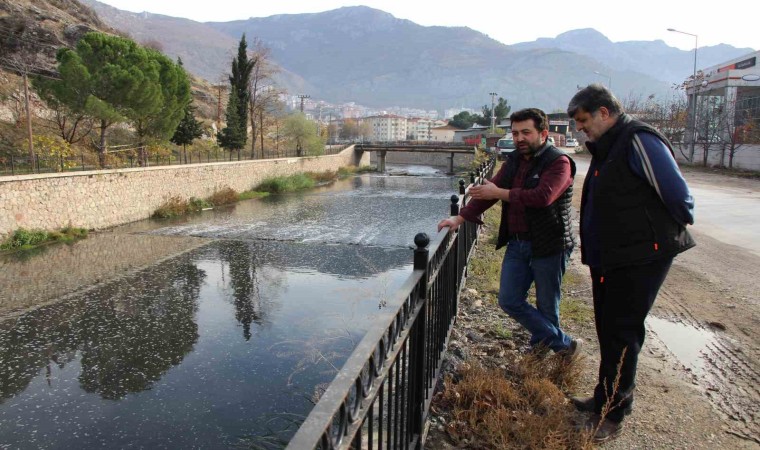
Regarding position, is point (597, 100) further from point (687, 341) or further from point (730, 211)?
point (730, 211)

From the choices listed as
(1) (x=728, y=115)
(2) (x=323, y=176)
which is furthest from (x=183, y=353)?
(1) (x=728, y=115)

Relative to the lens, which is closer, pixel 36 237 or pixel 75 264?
pixel 75 264

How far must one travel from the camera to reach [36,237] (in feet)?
51.6

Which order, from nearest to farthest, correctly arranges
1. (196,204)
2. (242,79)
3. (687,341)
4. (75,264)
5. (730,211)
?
(687,341) < (75,264) < (730,211) < (196,204) < (242,79)

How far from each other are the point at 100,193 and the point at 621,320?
19.7 m

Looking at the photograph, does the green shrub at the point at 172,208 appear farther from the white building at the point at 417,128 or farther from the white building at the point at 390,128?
the white building at the point at 390,128

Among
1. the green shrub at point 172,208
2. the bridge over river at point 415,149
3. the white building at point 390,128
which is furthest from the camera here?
the white building at point 390,128

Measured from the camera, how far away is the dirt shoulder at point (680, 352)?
3180mm

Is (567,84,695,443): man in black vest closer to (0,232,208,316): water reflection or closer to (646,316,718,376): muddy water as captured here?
(646,316,718,376): muddy water

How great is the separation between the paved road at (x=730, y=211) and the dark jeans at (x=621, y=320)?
7.61m

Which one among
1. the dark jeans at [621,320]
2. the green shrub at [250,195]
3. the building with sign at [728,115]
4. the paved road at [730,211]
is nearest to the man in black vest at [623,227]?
the dark jeans at [621,320]

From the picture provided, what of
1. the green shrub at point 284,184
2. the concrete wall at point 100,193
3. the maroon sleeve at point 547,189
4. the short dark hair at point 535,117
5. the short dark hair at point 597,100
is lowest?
the green shrub at point 284,184

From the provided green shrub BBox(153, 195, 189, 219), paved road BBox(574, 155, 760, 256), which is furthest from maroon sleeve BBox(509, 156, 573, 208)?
green shrub BBox(153, 195, 189, 219)

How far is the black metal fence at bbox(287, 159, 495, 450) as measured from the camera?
1.56 metres
